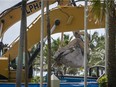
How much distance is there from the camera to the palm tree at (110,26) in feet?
59.7

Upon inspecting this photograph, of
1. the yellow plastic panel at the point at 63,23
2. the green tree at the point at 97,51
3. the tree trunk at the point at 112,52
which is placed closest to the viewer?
the tree trunk at the point at 112,52

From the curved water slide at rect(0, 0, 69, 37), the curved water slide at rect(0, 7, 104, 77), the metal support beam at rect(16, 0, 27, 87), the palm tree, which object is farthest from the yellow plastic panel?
the palm tree

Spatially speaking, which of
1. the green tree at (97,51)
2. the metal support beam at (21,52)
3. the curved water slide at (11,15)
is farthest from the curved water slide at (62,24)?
the green tree at (97,51)

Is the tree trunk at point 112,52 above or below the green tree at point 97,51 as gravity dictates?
below

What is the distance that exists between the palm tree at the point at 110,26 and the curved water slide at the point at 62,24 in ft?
18.1

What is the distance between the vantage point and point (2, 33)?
24.9 metres

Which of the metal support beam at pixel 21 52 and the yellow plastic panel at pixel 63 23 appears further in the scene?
the yellow plastic panel at pixel 63 23

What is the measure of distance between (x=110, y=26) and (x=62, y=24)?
622 centimetres

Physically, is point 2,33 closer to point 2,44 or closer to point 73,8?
point 2,44

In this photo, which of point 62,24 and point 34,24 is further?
point 62,24

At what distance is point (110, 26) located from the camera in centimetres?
1875

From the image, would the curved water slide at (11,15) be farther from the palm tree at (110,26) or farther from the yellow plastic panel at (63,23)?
the palm tree at (110,26)

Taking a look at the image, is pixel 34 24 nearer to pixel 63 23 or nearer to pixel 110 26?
pixel 63 23

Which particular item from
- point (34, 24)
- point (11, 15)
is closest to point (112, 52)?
point (34, 24)
